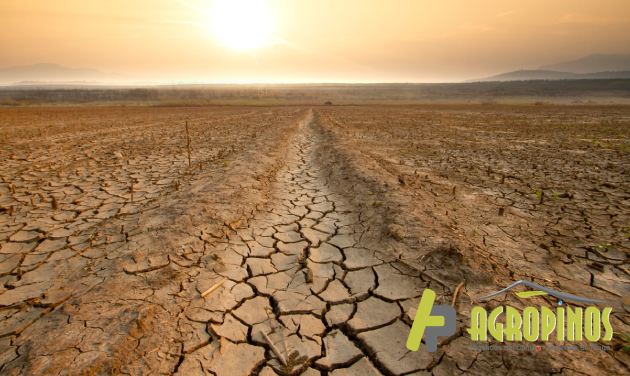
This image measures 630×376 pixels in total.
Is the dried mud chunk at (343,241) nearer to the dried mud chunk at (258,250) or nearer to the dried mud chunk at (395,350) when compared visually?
the dried mud chunk at (258,250)

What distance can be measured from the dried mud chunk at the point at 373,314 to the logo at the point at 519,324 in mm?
184

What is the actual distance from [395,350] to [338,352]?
371 mm

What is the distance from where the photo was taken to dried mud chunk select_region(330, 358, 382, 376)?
5.41 ft

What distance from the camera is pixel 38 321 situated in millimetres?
1918

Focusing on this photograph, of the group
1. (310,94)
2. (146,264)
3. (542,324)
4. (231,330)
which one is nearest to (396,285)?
(542,324)

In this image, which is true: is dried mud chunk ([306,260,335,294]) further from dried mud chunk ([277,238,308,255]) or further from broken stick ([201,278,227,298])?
broken stick ([201,278,227,298])

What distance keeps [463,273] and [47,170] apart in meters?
7.80

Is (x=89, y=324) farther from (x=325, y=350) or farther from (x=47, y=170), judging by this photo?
(x=47, y=170)

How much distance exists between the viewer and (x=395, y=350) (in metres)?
1.79

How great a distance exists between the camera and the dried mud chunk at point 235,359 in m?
1.66

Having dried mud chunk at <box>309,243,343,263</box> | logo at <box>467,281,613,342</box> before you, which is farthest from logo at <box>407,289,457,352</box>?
dried mud chunk at <box>309,243,343,263</box>

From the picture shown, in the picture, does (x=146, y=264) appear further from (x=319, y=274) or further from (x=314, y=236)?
(x=314, y=236)

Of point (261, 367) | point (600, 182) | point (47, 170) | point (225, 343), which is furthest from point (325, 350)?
point (47, 170)

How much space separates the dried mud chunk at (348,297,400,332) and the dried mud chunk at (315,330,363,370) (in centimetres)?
13
